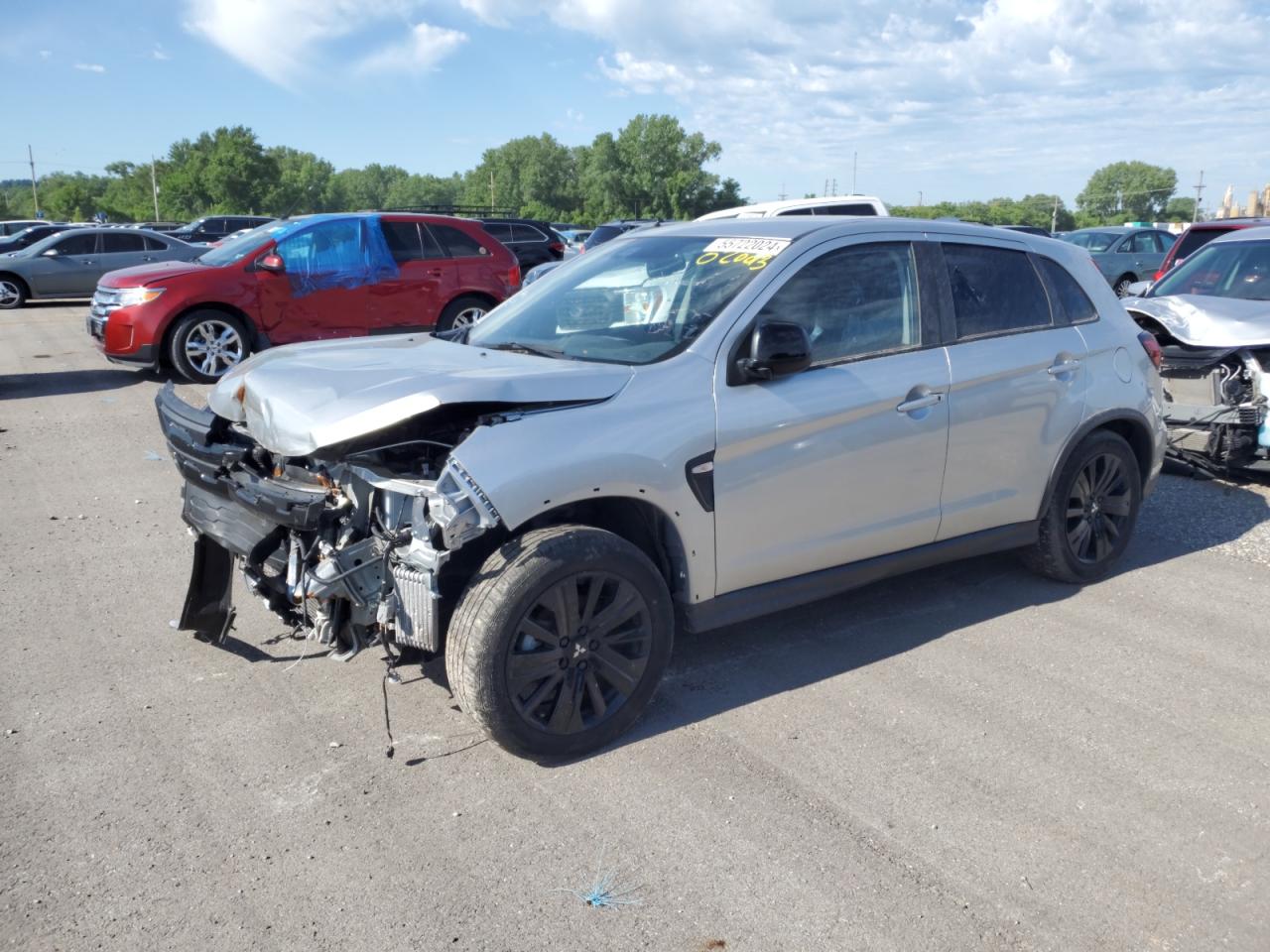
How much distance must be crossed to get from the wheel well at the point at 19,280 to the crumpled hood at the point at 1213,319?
66.1 feet

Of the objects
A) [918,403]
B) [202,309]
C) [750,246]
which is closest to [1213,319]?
[918,403]

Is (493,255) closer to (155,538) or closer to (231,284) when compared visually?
(231,284)

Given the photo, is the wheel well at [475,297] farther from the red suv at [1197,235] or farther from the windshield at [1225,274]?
the red suv at [1197,235]

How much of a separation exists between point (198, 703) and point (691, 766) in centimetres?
198

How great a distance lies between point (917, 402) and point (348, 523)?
242 centimetres

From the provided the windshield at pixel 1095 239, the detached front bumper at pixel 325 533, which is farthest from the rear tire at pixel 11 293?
the windshield at pixel 1095 239

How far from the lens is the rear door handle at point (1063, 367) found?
5.12 meters

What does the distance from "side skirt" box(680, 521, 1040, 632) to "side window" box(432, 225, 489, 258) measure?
8945mm

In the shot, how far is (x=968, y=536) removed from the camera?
5008 millimetres

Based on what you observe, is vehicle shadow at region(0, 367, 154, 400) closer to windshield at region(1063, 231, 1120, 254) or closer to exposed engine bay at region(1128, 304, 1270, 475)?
exposed engine bay at region(1128, 304, 1270, 475)

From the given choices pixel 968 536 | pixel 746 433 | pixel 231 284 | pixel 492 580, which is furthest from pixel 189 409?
pixel 231 284

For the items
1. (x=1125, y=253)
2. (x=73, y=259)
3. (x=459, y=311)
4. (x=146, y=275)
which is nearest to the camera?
(x=146, y=275)

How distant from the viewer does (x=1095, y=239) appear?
76.7ft

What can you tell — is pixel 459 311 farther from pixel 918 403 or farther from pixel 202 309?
pixel 918 403
